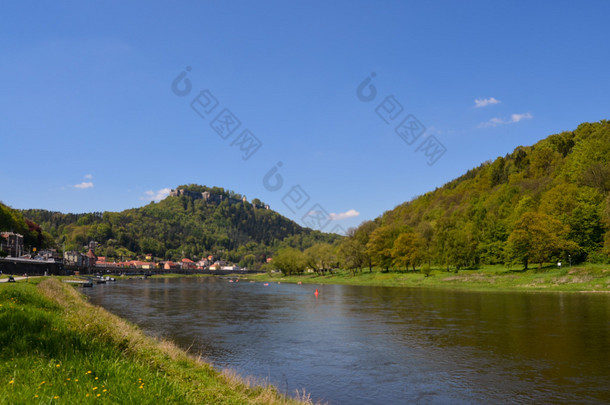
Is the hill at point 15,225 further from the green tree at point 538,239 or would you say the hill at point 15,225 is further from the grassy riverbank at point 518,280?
the green tree at point 538,239

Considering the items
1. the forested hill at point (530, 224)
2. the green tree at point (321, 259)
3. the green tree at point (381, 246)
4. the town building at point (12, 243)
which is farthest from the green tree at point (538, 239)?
the town building at point (12, 243)

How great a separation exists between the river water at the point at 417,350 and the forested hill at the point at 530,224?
4268 centimetres

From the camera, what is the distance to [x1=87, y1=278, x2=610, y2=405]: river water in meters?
19.4

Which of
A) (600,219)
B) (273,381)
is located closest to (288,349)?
(273,381)

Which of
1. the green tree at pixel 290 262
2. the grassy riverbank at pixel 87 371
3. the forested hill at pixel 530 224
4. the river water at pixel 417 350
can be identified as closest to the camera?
the grassy riverbank at pixel 87 371

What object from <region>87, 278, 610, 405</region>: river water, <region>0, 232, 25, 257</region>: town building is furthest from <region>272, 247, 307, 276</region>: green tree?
<region>87, 278, 610, 405</region>: river water

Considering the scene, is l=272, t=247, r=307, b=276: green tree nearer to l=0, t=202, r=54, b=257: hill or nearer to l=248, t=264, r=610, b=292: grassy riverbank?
l=248, t=264, r=610, b=292: grassy riverbank

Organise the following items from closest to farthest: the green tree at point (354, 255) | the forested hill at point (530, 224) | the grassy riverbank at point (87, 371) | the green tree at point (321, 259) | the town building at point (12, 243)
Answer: the grassy riverbank at point (87, 371)
the forested hill at point (530, 224)
the green tree at point (354, 255)
the town building at point (12, 243)
the green tree at point (321, 259)

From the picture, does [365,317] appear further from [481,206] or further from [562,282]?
[481,206]

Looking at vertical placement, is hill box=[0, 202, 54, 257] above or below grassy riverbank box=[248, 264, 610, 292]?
above

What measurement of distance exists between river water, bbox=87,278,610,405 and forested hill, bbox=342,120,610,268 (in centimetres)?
4268

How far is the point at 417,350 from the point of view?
28016mm

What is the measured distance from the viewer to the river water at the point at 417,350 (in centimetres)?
1944

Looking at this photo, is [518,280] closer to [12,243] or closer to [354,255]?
[354,255]
